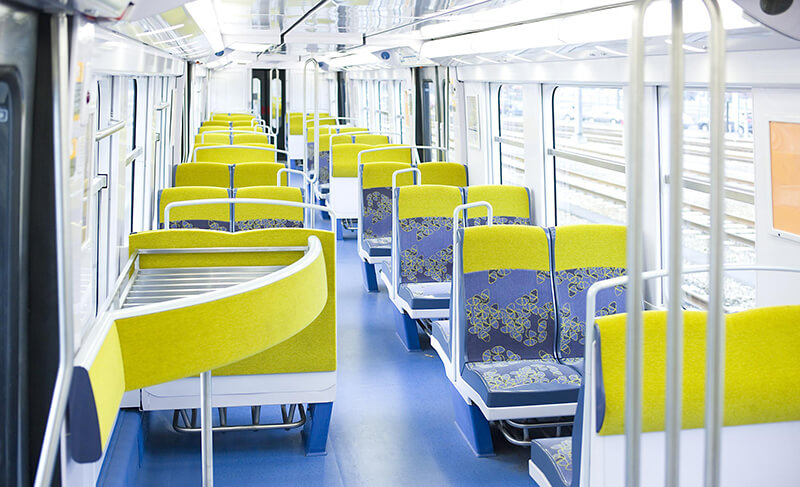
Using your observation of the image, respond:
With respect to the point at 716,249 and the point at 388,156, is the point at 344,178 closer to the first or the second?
the point at 388,156

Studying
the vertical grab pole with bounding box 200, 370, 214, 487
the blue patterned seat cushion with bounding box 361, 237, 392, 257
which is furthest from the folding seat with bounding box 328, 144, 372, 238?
the vertical grab pole with bounding box 200, 370, 214, 487

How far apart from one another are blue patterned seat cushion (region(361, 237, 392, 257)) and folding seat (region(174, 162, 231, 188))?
1.25 m

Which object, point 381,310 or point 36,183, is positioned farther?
point 381,310

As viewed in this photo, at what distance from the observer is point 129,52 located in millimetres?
4246

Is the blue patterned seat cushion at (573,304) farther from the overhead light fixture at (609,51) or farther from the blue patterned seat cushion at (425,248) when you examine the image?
the blue patterned seat cushion at (425,248)

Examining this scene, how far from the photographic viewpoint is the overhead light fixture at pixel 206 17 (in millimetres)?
4623

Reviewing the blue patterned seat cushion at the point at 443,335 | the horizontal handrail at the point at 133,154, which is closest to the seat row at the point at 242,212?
the horizontal handrail at the point at 133,154

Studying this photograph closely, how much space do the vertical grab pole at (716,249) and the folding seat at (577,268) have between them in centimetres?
321

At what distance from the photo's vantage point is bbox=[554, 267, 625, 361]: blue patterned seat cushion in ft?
13.8

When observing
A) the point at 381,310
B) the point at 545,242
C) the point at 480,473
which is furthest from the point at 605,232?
the point at 381,310

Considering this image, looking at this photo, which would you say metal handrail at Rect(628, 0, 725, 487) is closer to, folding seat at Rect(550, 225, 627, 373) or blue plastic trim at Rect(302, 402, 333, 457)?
blue plastic trim at Rect(302, 402, 333, 457)

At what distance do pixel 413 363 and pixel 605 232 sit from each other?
185 centimetres

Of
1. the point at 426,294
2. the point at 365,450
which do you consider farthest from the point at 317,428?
the point at 426,294

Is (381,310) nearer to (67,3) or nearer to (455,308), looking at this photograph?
(455,308)
